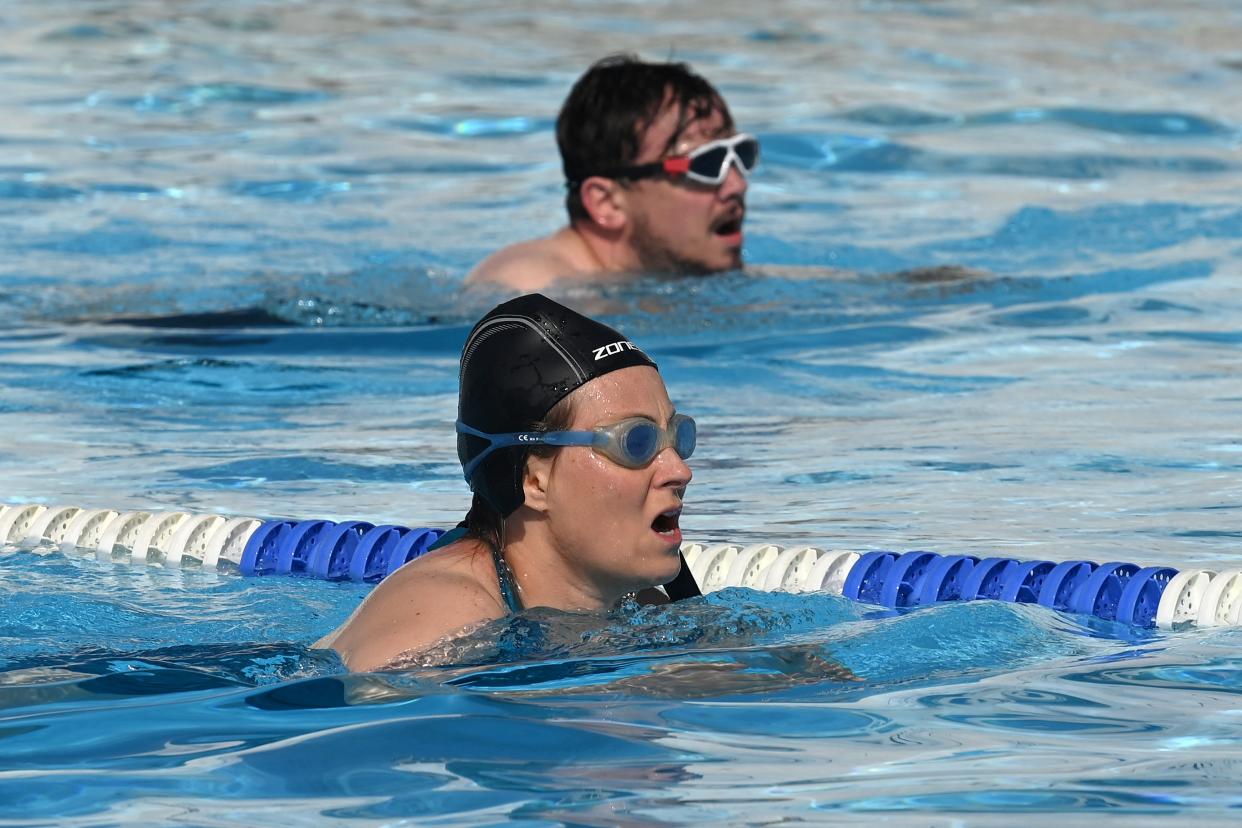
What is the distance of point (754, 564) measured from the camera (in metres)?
4.67

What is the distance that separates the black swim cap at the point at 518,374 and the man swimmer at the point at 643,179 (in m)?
4.11

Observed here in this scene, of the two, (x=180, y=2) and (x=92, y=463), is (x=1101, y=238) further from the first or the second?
(x=180, y=2)

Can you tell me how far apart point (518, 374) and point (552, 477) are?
200 mm

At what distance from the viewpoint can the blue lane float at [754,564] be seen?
4254mm

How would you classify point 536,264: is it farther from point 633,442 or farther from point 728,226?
point 633,442

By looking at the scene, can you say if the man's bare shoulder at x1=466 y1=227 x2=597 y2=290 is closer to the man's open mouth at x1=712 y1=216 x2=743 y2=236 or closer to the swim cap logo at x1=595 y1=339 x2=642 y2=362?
the man's open mouth at x1=712 y1=216 x2=743 y2=236

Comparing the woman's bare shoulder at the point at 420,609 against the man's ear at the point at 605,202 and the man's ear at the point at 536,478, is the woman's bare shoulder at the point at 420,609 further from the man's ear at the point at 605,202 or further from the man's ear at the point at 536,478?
the man's ear at the point at 605,202

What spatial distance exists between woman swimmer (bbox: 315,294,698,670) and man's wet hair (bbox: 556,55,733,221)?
4.20m

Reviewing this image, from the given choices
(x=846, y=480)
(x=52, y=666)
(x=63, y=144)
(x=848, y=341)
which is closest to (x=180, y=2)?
(x=63, y=144)

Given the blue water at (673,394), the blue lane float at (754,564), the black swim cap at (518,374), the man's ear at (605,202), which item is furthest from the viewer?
the man's ear at (605,202)

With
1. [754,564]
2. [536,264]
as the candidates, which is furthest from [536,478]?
[536,264]

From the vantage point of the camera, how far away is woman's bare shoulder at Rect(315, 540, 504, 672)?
3523mm

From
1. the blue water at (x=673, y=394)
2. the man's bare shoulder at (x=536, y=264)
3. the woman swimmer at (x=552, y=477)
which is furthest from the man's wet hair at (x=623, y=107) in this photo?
the woman swimmer at (x=552, y=477)

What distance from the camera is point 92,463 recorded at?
5.95 metres
